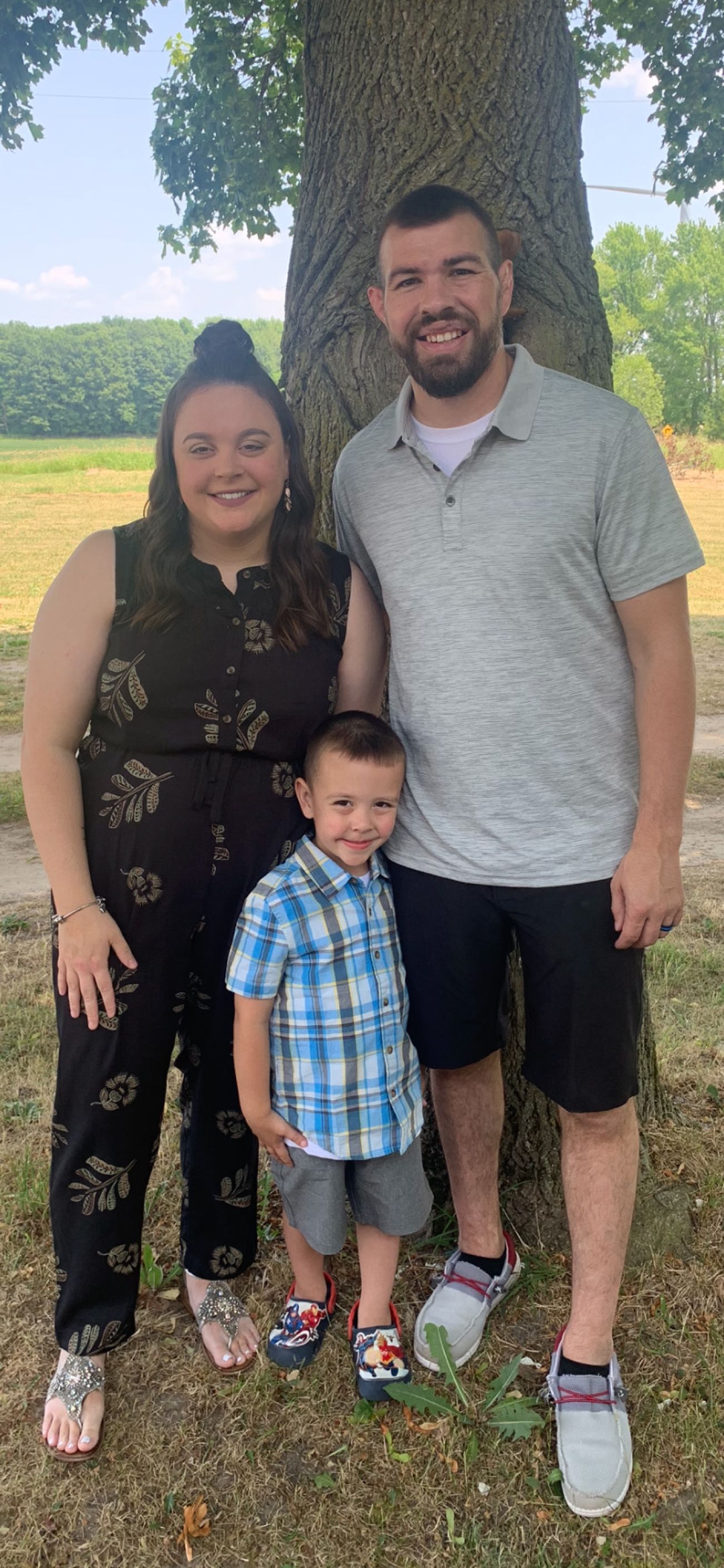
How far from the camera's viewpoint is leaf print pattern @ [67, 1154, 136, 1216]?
211cm

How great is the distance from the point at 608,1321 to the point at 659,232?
60.3 m

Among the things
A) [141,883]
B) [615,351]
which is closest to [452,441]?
[141,883]

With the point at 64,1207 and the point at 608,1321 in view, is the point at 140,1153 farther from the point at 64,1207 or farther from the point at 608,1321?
the point at 608,1321

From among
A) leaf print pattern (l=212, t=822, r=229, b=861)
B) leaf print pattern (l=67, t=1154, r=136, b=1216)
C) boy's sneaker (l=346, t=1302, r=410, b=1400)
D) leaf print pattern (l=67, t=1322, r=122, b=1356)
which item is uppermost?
leaf print pattern (l=212, t=822, r=229, b=861)

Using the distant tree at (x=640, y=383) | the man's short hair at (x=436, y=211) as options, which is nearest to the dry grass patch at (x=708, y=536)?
the man's short hair at (x=436, y=211)

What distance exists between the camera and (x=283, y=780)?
2094 mm

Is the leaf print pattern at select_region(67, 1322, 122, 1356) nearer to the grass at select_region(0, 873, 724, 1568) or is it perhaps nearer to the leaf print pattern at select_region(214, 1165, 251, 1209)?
the grass at select_region(0, 873, 724, 1568)

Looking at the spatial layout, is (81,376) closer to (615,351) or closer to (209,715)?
(615,351)

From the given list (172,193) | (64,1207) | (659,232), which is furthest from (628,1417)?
(659,232)

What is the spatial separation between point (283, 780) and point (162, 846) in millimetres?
267

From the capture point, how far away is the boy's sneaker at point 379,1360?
2195 mm

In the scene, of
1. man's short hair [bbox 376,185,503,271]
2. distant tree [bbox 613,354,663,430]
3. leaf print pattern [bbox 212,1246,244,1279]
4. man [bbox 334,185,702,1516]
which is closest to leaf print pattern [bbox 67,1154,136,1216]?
leaf print pattern [bbox 212,1246,244,1279]

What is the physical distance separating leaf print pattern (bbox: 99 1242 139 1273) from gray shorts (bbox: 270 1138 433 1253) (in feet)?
1.08

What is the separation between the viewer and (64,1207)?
2.13 metres
